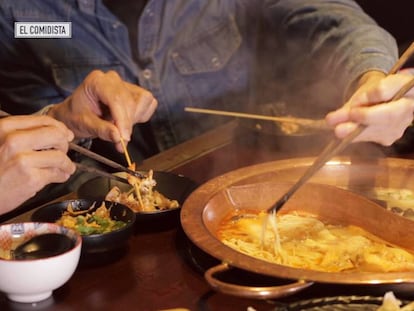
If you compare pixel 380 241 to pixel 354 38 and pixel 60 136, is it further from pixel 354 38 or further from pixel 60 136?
pixel 354 38

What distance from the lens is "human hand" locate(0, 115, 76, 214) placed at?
5.34 ft

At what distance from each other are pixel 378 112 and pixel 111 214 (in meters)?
0.77

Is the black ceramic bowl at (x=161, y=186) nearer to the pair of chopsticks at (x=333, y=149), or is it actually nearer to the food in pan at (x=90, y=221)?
the food in pan at (x=90, y=221)

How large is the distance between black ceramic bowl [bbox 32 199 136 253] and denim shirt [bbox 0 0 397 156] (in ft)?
3.38

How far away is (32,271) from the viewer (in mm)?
1367

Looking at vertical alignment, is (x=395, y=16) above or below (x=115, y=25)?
below

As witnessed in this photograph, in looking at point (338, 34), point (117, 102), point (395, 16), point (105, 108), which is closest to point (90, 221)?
point (117, 102)

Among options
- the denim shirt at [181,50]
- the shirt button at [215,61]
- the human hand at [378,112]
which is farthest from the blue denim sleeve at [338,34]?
the human hand at [378,112]

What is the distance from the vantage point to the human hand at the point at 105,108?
206 centimetres

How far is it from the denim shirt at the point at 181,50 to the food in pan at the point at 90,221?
106cm

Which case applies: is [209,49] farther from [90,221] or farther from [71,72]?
[90,221]

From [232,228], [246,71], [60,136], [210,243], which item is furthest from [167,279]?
[246,71]

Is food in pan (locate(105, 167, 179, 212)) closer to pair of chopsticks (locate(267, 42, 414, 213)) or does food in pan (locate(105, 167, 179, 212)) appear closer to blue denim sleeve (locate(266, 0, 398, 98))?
pair of chopsticks (locate(267, 42, 414, 213))

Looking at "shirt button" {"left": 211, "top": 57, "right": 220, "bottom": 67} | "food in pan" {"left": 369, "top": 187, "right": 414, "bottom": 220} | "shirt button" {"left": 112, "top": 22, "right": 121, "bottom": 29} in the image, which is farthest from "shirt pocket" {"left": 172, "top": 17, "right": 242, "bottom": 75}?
"food in pan" {"left": 369, "top": 187, "right": 414, "bottom": 220}
